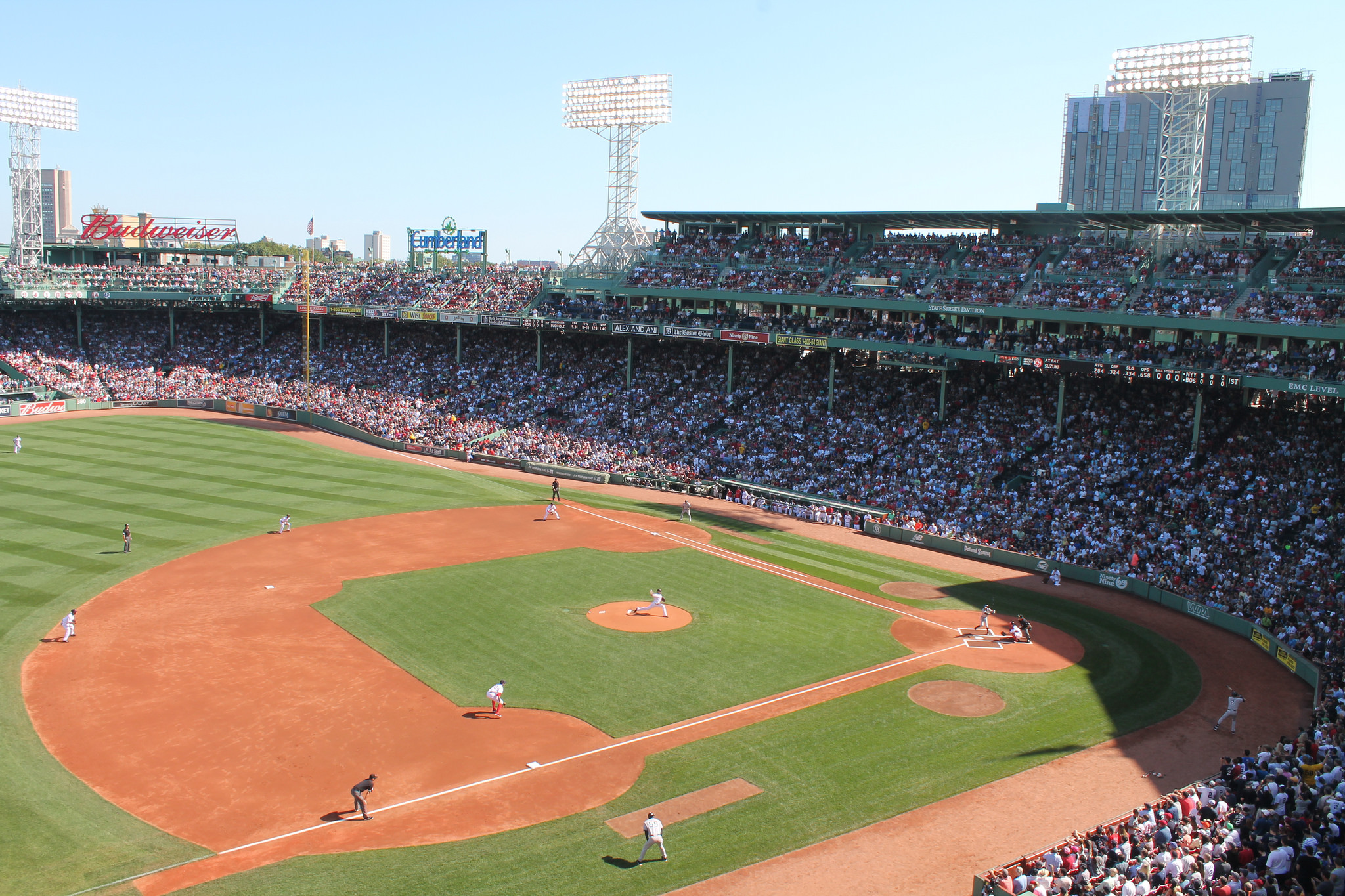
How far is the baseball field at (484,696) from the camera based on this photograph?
17.6 metres

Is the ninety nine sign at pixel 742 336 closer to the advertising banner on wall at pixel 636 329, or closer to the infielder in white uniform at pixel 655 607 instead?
the advertising banner on wall at pixel 636 329

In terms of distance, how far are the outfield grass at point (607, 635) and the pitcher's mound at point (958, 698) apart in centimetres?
205

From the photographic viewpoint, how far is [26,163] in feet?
262

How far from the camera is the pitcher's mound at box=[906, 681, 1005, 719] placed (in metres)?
24.0

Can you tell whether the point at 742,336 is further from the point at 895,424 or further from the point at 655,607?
the point at 655,607

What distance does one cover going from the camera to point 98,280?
77812 mm

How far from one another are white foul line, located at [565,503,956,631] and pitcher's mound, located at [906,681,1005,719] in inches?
184

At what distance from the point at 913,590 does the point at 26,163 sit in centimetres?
8395

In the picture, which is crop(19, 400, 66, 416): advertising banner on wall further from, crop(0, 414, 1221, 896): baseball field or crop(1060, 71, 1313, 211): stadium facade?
crop(1060, 71, 1313, 211): stadium facade

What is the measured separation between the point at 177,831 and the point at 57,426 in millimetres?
53831

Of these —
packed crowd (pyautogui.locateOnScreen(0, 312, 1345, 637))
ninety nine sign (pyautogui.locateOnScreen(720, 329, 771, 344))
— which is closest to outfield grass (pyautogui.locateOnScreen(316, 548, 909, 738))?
packed crowd (pyautogui.locateOnScreen(0, 312, 1345, 637))

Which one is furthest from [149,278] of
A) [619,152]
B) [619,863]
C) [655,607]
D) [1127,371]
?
[619,863]

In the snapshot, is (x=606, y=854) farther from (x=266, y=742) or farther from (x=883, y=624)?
(x=883, y=624)

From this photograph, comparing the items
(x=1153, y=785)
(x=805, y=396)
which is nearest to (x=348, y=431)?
(x=805, y=396)
